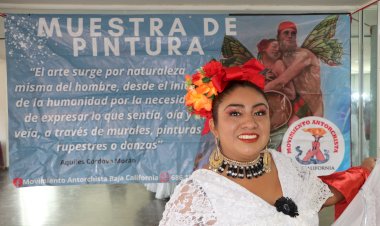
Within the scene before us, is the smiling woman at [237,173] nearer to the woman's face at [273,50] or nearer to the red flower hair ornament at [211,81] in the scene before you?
the red flower hair ornament at [211,81]

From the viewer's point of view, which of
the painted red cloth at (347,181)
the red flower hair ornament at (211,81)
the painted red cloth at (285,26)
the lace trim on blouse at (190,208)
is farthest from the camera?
the painted red cloth at (285,26)

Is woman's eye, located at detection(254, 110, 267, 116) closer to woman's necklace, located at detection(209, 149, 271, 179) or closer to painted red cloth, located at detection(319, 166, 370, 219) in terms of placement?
woman's necklace, located at detection(209, 149, 271, 179)

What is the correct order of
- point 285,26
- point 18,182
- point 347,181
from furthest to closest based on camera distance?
1. point 285,26
2. point 18,182
3. point 347,181

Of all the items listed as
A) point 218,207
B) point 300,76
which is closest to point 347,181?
point 218,207

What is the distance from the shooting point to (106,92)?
9.20 ft

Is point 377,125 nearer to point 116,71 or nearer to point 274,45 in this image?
point 274,45

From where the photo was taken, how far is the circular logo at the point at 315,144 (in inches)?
116

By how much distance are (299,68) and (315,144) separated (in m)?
0.63

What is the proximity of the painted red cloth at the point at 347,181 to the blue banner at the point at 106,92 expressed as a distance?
4.15ft

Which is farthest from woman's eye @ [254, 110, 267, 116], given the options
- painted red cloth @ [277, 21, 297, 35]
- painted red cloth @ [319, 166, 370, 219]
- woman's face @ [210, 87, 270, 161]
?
painted red cloth @ [277, 21, 297, 35]

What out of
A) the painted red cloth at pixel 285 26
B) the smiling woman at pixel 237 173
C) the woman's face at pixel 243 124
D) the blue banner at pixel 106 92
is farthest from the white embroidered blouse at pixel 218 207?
the painted red cloth at pixel 285 26

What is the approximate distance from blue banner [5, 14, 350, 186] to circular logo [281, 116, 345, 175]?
2.40 ft

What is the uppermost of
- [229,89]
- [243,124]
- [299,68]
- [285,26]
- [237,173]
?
[285,26]

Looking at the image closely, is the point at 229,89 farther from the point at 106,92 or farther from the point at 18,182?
the point at 18,182
